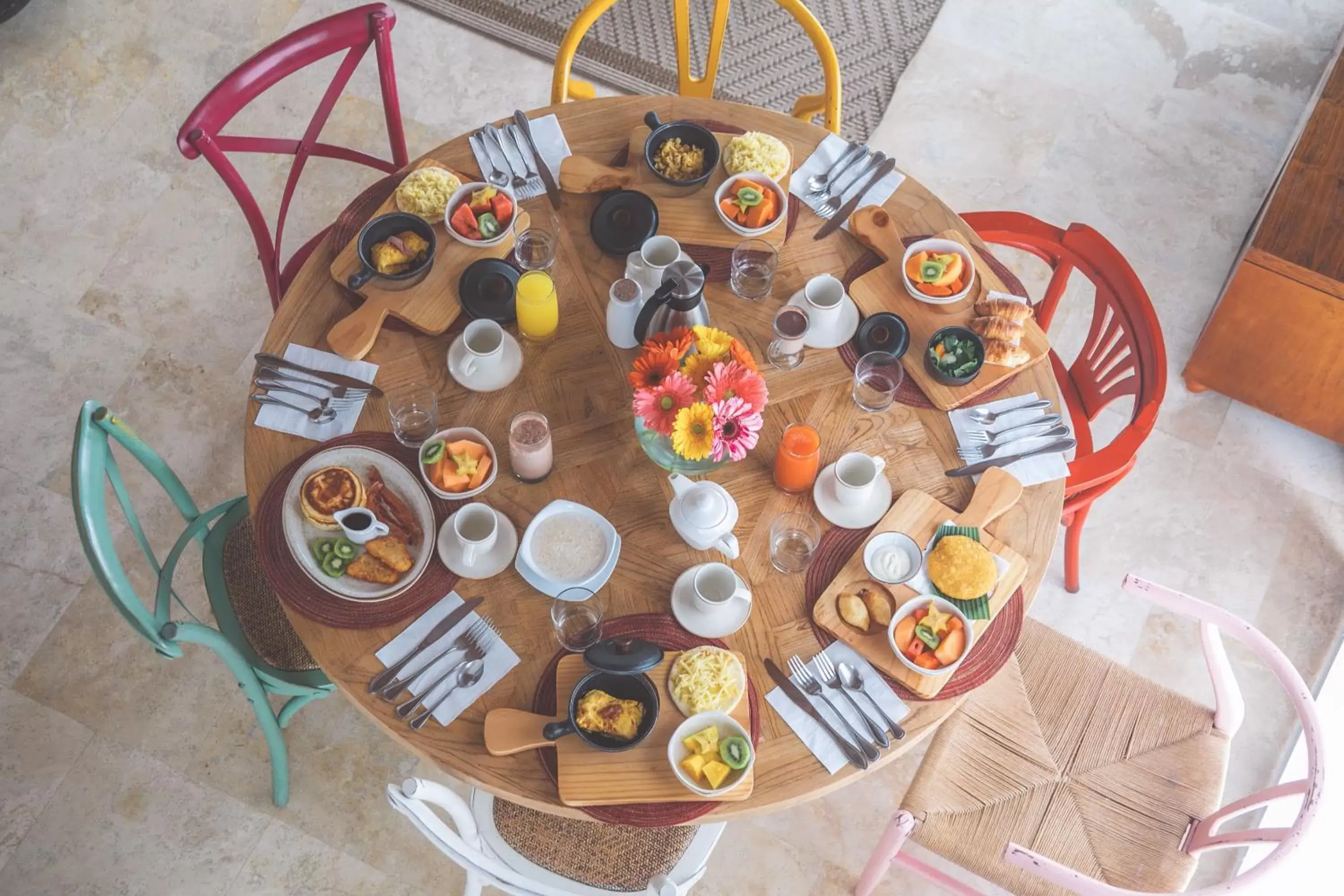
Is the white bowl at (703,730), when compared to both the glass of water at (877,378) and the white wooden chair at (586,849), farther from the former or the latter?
the glass of water at (877,378)

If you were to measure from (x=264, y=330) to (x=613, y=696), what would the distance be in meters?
1.89

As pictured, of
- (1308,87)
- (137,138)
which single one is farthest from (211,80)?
(1308,87)

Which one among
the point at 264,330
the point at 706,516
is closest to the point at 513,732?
the point at 706,516

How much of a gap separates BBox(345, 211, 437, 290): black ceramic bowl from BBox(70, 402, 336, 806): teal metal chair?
0.50 meters

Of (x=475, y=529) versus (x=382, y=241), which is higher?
(x=382, y=241)

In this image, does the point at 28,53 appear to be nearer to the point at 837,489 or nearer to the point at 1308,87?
the point at 837,489

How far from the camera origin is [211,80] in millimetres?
3398

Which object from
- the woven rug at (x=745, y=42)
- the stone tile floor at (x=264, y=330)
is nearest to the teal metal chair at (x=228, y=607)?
the stone tile floor at (x=264, y=330)

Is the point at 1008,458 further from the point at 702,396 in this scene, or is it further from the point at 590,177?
the point at 590,177

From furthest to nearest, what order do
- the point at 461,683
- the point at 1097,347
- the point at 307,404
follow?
1. the point at 1097,347
2. the point at 307,404
3. the point at 461,683

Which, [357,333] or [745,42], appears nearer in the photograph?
[357,333]

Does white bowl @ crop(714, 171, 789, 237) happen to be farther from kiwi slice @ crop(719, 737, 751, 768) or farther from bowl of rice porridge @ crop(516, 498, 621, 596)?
kiwi slice @ crop(719, 737, 751, 768)

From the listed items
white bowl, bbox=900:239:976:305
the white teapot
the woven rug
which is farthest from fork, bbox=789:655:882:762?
the woven rug

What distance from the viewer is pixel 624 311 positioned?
1915 millimetres
